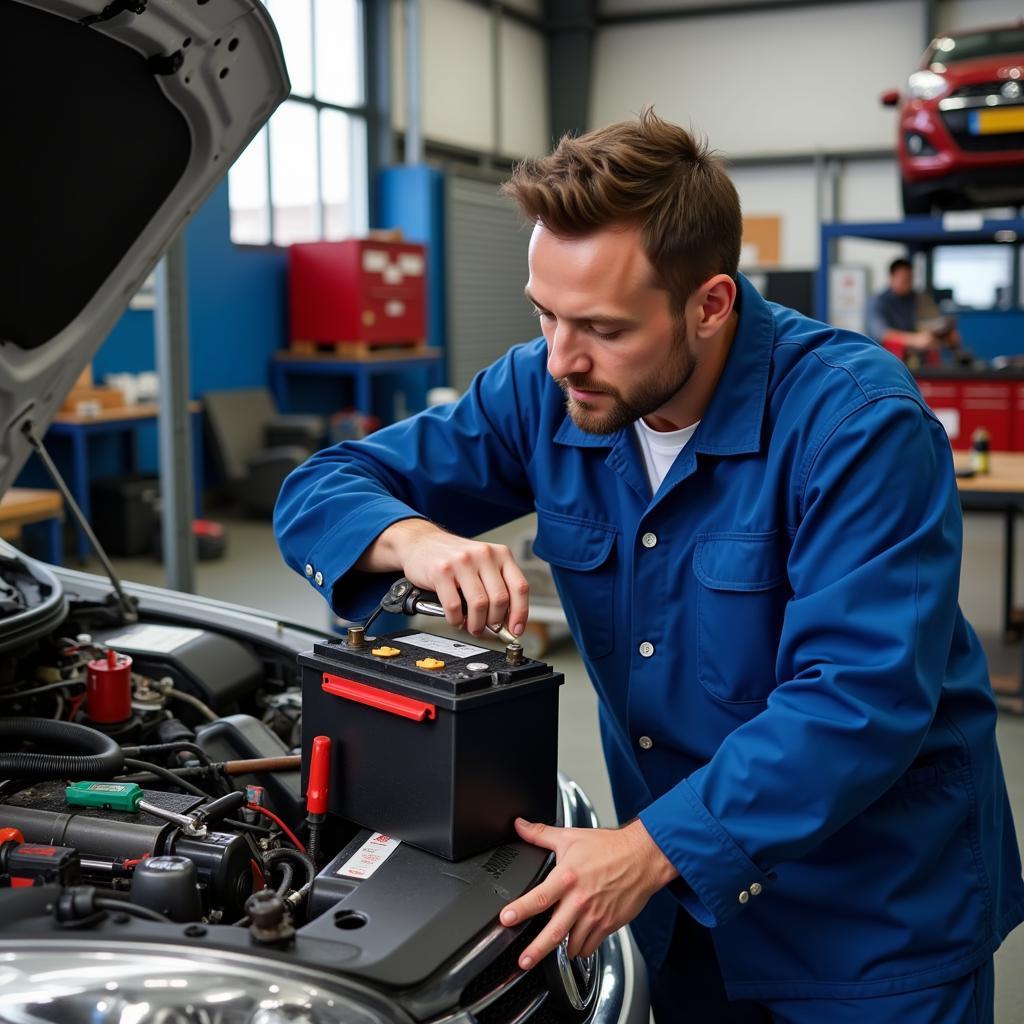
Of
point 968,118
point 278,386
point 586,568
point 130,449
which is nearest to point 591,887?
point 586,568

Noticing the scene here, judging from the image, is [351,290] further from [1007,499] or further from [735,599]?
[735,599]

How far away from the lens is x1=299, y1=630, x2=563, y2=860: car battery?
1.11 m

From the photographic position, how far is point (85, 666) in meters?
1.71

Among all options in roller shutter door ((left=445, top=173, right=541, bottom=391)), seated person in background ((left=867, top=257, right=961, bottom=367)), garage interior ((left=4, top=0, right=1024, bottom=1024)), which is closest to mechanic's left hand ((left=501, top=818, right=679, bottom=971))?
garage interior ((left=4, top=0, right=1024, bottom=1024))

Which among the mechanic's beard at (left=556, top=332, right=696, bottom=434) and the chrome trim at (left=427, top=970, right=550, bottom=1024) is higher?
the mechanic's beard at (left=556, top=332, right=696, bottom=434)

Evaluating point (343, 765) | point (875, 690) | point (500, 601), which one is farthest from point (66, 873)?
point (875, 690)

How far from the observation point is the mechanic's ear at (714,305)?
4.32ft

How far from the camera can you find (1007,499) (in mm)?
3938

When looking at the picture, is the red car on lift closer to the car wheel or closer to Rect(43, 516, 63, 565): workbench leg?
the car wheel

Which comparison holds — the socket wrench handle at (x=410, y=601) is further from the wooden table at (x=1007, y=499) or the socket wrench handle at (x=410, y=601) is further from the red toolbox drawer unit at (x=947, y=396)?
the red toolbox drawer unit at (x=947, y=396)

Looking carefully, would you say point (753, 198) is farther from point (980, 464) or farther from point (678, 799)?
point (678, 799)

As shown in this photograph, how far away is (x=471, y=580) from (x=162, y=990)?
1.75 ft

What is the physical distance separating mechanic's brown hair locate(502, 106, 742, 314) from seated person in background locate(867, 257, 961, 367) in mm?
6418

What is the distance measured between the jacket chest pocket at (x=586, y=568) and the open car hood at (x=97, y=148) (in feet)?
2.34
